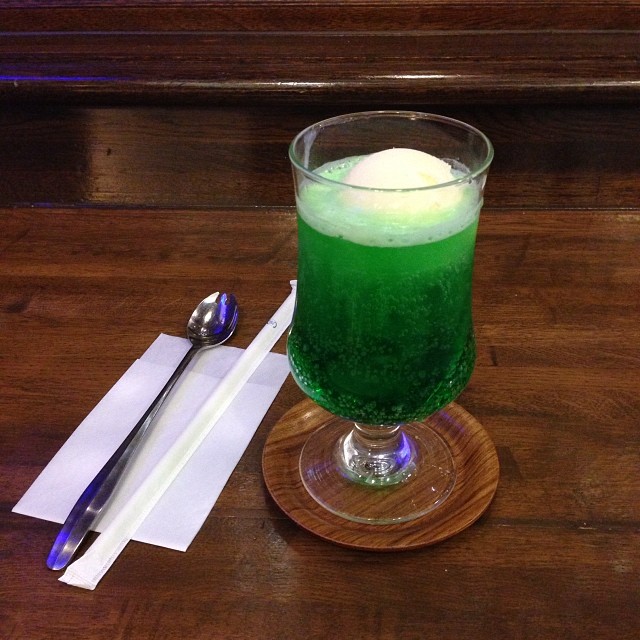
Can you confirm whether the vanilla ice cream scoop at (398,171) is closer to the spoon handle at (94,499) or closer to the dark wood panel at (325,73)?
the spoon handle at (94,499)

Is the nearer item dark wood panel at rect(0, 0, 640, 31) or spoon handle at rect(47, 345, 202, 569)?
spoon handle at rect(47, 345, 202, 569)

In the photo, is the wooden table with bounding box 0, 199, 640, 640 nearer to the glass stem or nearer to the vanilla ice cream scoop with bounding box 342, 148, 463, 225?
the glass stem

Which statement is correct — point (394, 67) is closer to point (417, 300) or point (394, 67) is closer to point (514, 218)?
point (514, 218)

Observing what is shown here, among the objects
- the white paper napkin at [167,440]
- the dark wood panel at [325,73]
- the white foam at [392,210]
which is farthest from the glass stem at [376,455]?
→ the dark wood panel at [325,73]

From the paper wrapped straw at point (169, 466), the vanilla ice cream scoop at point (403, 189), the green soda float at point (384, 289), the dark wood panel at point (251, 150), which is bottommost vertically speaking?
the dark wood panel at point (251, 150)

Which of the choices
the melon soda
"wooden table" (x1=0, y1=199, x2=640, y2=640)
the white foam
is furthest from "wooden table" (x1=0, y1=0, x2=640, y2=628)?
the white foam

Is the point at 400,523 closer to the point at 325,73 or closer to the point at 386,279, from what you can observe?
the point at 386,279
